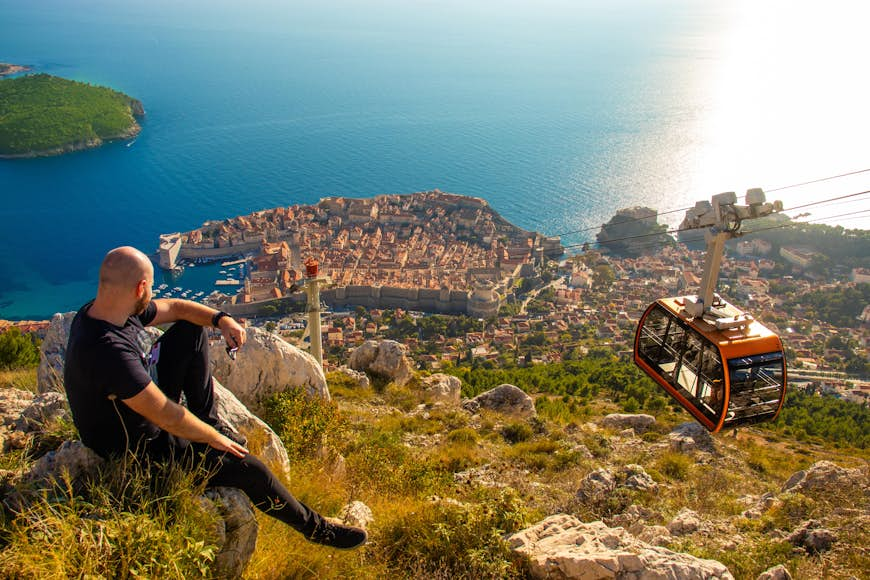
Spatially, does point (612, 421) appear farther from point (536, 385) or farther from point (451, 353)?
point (451, 353)

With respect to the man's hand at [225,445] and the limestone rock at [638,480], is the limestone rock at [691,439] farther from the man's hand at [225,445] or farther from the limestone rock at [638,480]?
the man's hand at [225,445]

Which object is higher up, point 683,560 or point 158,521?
point 158,521

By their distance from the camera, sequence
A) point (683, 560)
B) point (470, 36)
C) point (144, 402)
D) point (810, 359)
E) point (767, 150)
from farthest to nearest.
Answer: point (470, 36) < point (767, 150) < point (810, 359) < point (683, 560) < point (144, 402)

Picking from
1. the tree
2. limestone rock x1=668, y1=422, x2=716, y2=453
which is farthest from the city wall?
limestone rock x1=668, y1=422, x2=716, y2=453

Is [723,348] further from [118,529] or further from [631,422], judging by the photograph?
[631,422]

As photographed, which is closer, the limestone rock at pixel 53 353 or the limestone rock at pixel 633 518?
the limestone rock at pixel 633 518

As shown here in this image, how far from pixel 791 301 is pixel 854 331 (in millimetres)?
3509

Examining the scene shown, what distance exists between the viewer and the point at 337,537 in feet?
8.70

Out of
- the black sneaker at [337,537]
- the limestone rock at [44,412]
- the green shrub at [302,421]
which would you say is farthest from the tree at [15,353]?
the black sneaker at [337,537]

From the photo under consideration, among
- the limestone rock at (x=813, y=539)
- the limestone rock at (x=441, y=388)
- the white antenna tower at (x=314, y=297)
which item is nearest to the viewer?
the limestone rock at (x=813, y=539)

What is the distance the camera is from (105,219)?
123 feet

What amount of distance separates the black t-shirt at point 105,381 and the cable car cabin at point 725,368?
4.00 m

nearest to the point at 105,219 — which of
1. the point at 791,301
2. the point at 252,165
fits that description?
the point at 252,165

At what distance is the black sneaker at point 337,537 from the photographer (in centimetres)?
264
